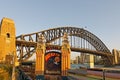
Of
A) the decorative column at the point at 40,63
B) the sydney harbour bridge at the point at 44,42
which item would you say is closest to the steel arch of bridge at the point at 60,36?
the sydney harbour bridge at the point at 44,42

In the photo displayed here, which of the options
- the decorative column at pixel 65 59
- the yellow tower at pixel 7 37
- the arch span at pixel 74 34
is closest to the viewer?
the decorative column at pixel 65 59

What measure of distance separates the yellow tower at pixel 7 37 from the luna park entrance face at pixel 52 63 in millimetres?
36127

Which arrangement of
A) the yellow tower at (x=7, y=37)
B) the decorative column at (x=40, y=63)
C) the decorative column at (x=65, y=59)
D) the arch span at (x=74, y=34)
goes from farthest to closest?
the arch span at (x=74, y=34) → the yellow tower at (x=7, y=37) → the decorative column at (x=40, y=63) → the decorative column at (x=65, y=59)

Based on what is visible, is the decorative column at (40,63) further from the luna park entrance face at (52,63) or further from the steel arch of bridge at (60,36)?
the steel arch of bridge at (60,36)

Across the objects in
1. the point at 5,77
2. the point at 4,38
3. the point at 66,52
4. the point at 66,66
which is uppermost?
the point at 4,38

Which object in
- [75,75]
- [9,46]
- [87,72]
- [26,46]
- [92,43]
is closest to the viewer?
[87,72]

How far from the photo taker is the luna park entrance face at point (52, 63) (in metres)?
38.6

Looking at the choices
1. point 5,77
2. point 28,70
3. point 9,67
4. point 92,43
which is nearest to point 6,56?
point 28,70

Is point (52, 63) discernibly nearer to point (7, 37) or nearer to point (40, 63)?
point (40, 63)

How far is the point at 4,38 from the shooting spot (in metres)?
74.4

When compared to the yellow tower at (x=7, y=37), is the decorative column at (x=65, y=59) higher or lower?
lower

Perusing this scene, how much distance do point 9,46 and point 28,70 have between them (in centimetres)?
1697

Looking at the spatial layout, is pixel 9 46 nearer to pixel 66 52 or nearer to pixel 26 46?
pixel 26 46

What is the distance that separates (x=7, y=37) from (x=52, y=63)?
143ft
